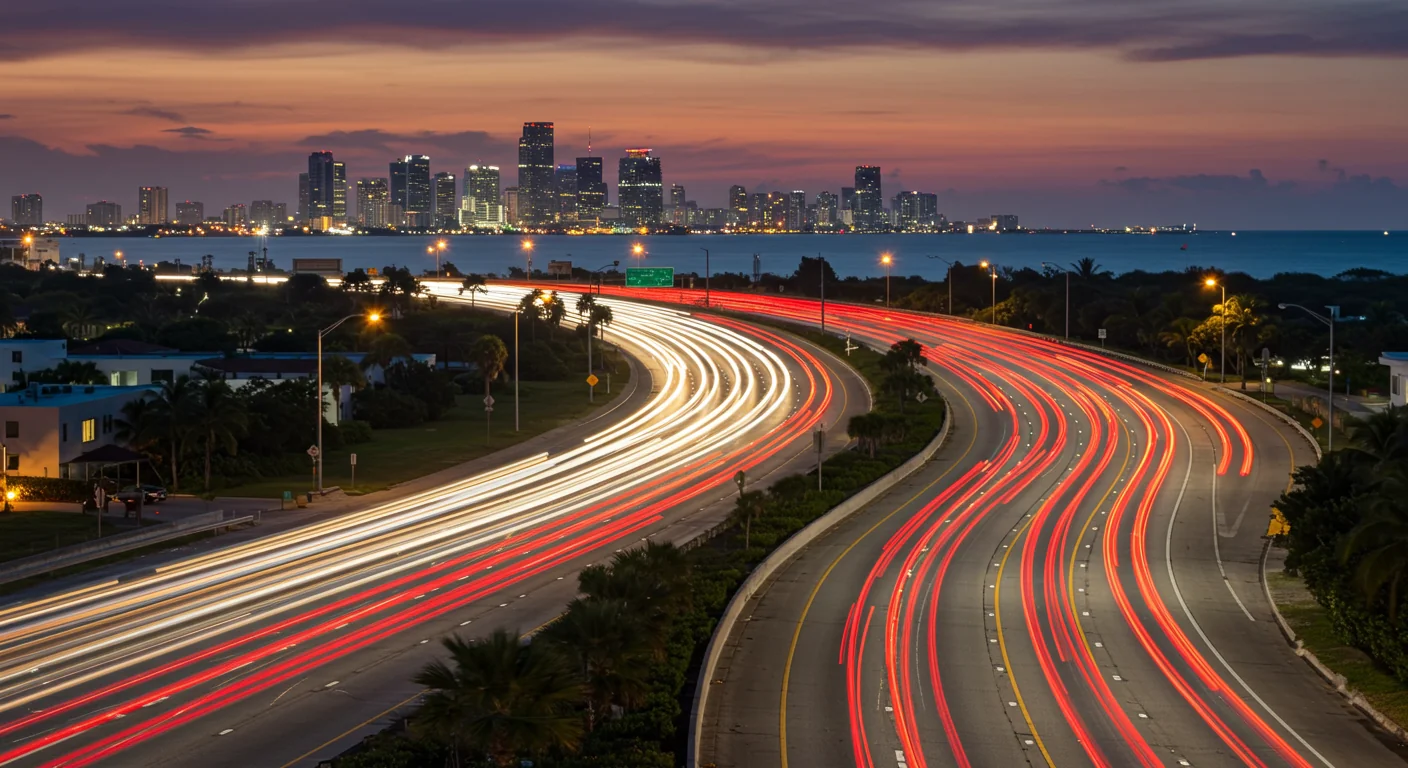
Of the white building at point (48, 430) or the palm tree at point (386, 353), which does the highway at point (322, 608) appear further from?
the palm tree at point (386, 353)

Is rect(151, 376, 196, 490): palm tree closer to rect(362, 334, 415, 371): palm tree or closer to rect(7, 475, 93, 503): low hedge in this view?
rect(7, 475, 93, 503): low hedge

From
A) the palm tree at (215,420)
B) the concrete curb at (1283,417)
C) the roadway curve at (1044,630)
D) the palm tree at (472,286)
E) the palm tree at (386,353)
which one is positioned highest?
the palm tree at (472,286)

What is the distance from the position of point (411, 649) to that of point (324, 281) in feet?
428

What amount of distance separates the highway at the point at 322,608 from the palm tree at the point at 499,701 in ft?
16.9

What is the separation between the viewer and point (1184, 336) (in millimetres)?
97312

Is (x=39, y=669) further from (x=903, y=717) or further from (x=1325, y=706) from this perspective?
(x=1325, y=706)

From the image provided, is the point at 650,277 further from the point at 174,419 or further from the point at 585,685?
the point at 585,685

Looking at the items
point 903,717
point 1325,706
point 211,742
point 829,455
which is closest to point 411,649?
point 211,742

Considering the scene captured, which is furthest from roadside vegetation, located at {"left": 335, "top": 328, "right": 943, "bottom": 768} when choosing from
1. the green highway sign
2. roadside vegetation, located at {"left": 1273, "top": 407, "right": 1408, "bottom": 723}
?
the green highway sign

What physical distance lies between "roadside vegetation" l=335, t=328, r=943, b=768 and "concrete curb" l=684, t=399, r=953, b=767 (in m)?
0.28

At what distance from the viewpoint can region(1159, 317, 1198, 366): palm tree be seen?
95812 millimetres

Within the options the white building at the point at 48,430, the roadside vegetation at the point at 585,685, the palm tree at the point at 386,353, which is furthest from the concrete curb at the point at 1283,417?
the white building at the point at 48,430

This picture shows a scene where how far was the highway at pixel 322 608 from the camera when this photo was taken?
1062 inches

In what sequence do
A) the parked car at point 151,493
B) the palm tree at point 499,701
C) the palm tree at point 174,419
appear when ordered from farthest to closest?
1. the palm tree at point 174,419
2. the parked car at point 151,493
3. the palm tree at point 499,701
